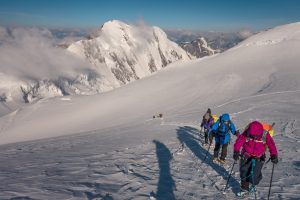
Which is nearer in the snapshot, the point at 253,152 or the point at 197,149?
the point at 253,152

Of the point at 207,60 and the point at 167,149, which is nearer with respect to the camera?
the point at 167,149

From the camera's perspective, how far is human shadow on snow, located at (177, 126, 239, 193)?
35.9ft

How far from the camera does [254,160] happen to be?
9664 mm

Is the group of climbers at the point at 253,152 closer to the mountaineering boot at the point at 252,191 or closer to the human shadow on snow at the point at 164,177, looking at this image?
the mountaineering boot at the point at 252,191

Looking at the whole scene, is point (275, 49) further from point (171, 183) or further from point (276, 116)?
point (171, 183)

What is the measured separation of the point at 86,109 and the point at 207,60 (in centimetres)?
3380

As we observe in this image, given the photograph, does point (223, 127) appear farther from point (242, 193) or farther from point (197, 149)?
point (242, 193)

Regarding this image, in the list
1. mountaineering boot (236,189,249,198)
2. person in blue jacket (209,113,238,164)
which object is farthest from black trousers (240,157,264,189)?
person in blue jacket (209,113,238,164)

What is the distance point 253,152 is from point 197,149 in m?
6.80

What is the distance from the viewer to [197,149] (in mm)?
16328

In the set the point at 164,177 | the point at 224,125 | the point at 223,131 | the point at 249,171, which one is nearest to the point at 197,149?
the point at 223,131

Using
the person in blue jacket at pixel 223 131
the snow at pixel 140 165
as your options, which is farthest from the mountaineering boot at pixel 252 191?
the person in blue jacket at pixel 223 131

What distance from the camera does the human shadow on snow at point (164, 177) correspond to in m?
9.81

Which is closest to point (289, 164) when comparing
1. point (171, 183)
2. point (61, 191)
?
point (171, 183)
